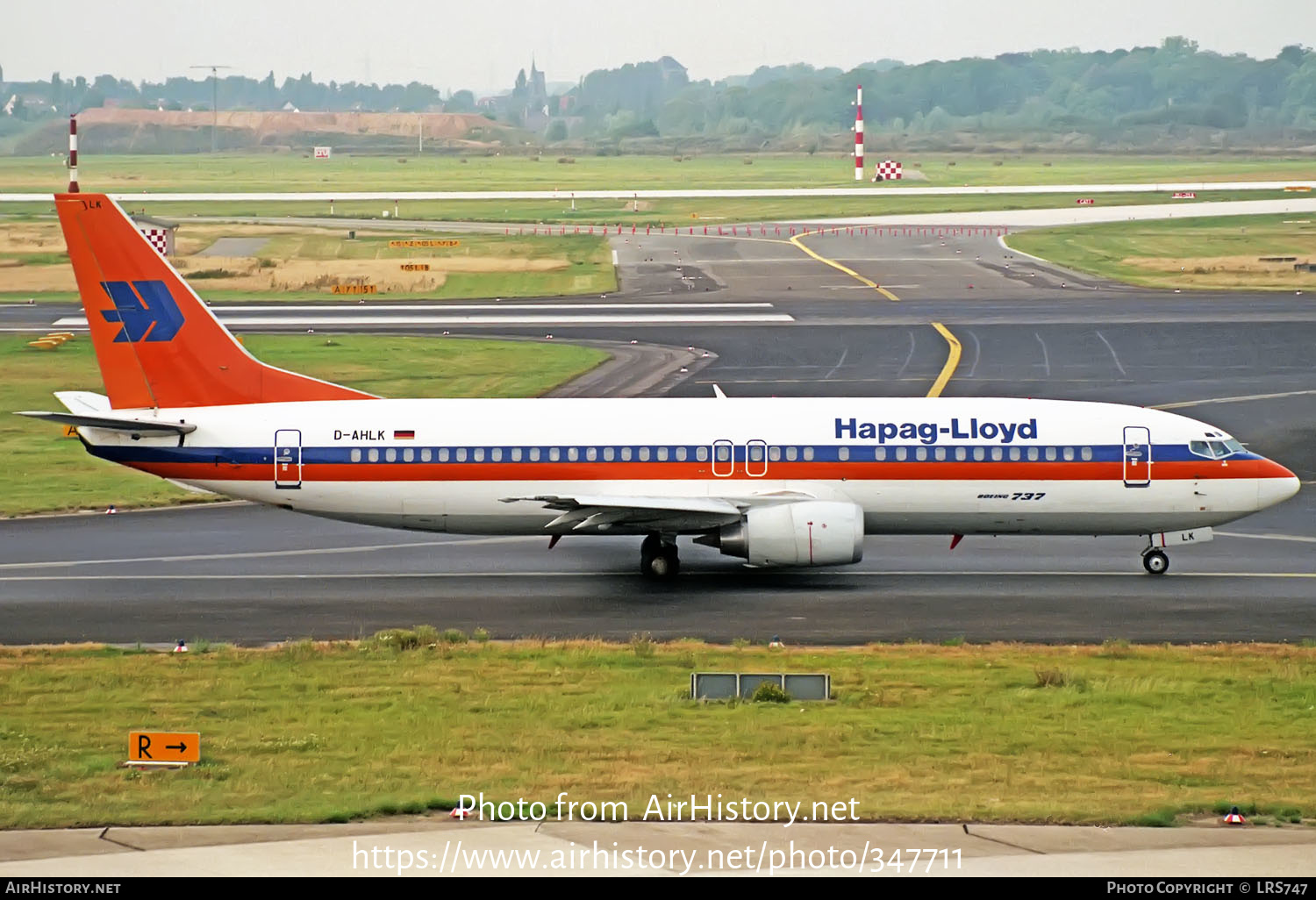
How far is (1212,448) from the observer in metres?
37.5

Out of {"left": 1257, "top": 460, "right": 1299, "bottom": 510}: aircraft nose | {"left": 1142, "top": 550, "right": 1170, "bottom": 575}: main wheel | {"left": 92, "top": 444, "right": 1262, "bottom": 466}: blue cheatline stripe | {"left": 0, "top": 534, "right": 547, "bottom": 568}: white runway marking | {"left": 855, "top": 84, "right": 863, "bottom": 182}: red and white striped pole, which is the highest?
{"left": 855, "top": 84, "right": 863, "bottom": 182}: red and white striped pole

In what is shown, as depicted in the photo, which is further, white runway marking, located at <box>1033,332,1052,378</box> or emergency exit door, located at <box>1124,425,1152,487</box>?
white runway marking, located at <box>1033,332,1052,378</box>

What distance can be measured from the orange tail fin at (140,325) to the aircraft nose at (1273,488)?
897 inches

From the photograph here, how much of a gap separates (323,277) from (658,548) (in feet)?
224

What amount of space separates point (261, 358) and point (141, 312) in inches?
1229

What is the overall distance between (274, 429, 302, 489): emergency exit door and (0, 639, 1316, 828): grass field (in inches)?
289

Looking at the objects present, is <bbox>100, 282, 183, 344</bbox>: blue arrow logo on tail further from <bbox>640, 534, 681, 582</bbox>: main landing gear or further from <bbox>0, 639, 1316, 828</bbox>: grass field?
<bbox>640, 534, 681, 582</bbox>: main landing gear

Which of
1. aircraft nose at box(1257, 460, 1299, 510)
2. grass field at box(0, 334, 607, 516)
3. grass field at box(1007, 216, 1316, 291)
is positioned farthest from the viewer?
grass field at box(1007, 216, 1316, 291)

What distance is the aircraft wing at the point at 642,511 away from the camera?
3562 cm

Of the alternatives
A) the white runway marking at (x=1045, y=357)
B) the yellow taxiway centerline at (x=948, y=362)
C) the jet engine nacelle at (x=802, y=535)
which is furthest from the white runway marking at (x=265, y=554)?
the white runway marking at (x=1045, y=357)

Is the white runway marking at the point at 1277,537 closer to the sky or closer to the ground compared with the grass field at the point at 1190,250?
closer to the ground

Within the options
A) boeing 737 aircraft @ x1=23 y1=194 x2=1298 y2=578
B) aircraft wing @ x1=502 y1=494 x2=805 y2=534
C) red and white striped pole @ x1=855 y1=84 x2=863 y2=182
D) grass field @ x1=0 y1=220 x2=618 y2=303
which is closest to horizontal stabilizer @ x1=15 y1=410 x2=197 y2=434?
boeing 737 aircraft @ x1=23 y1=194 x2=1298 y2=578

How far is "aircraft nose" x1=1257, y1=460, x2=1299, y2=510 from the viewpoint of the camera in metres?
37.5

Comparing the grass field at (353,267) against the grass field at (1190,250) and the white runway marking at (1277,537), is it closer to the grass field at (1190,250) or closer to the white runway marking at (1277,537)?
the grass field at (1190,250)
